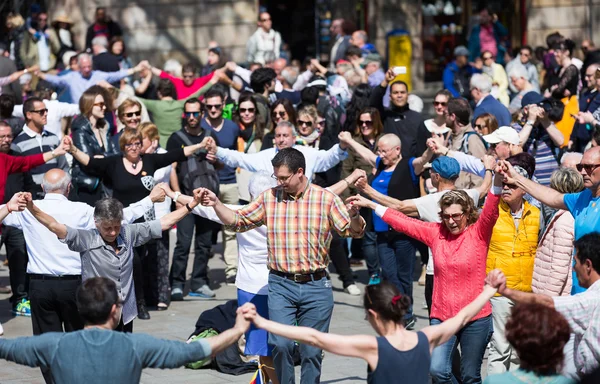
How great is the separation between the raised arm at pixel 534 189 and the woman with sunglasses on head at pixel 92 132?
523cm

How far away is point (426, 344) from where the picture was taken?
→ 570cm

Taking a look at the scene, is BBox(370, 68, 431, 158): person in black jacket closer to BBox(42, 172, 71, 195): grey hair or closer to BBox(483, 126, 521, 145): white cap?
BBox(483, 126, 521, 145): white cap

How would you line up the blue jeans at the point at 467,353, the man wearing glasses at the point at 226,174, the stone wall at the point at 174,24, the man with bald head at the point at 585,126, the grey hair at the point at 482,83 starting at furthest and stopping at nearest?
the stone wall at the point at 174,24
the grey hair at the point at 482,83
the man with bald head at the point at 585,126
the man wearing glasses at the point at 226,174
the blue jeans at the point at 467,353

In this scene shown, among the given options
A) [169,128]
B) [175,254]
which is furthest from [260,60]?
[175,254]

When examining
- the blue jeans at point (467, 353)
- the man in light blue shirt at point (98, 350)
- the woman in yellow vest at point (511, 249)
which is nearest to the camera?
the man in light blue shirt at point (98, 350)

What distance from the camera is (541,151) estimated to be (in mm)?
11602

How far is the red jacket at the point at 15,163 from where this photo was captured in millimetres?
10273

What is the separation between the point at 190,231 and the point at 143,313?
Answer: 1204 mm

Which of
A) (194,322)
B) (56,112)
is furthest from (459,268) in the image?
(56,112)

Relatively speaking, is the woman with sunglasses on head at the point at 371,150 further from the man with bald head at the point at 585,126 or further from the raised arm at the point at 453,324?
the raised arm at the point at 453,324

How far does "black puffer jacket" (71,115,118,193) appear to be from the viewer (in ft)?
36.4

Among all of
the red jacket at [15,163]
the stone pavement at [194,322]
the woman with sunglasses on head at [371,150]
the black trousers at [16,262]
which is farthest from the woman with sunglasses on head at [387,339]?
the black trousers at [16,262]

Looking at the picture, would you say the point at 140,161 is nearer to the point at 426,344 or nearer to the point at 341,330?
the point at 341,330

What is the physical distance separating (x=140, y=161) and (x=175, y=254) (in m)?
1.42
